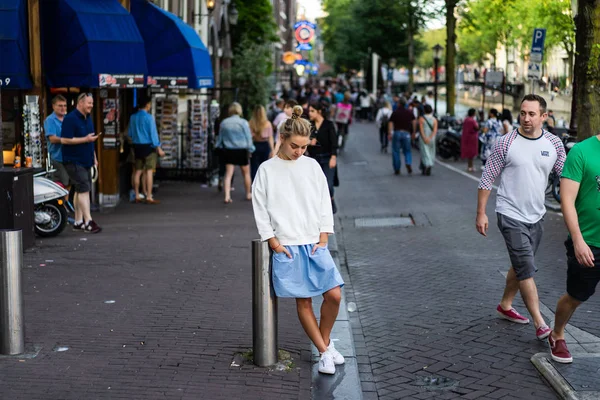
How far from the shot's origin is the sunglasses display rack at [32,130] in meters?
13.2

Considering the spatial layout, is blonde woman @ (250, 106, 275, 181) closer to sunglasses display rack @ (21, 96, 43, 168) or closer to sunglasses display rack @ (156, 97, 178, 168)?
sunglasses display rack @ (156, 97, 178, 168)

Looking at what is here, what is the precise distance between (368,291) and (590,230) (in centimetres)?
324

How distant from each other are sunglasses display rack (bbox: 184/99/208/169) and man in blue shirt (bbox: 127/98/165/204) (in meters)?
2.99

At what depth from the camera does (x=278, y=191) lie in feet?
19.4

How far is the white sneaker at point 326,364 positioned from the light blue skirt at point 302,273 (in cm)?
46

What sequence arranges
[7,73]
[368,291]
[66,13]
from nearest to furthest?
[368,291] < [7,73] < [66,13]

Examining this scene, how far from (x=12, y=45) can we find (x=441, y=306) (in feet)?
24.0

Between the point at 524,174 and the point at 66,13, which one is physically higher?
the point at 66,13

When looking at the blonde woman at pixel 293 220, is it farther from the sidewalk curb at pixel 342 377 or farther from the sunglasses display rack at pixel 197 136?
the sunglasses display rack at pixel 197 136

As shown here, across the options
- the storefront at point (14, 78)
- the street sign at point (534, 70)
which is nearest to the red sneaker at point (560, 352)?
the storefront at point (14, 78)

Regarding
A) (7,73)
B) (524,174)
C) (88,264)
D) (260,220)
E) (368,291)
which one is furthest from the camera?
(7,73)

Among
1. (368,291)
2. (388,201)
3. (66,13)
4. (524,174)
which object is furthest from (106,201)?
(524,174)

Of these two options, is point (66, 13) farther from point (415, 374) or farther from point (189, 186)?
point (415, 374)

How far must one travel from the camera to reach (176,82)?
17.5 m
